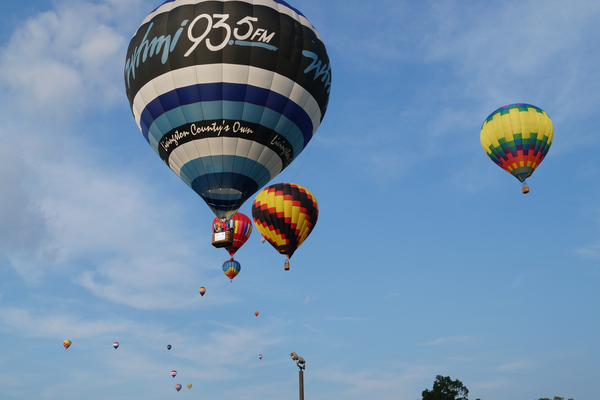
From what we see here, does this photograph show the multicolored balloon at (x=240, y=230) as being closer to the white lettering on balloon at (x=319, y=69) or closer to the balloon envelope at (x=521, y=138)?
the balloon envelope at (x=521, y=138)

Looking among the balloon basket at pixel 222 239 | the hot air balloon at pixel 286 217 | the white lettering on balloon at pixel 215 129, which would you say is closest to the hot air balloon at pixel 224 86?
the white lettering on balloon at pixel 215 129

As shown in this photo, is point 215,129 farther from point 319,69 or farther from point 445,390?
point 445,390

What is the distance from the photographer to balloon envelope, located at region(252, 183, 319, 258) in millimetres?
37750

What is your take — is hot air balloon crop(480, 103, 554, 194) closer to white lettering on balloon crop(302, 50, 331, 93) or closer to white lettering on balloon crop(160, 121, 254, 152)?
white lettering on balloon crop(302, 50, 331, 93)

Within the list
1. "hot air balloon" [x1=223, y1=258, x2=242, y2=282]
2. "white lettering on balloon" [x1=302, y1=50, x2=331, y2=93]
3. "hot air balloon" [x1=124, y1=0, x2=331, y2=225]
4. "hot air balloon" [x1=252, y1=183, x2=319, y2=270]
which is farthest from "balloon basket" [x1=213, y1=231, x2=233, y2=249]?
"hot air balloon" [x1=223, y1=258, x2=242, y2=282]

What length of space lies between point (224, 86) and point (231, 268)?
35162mm

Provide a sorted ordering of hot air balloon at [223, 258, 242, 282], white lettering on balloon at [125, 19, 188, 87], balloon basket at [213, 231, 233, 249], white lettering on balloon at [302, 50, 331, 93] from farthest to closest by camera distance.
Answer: hot air balloon at [223, 258, 242, 282]
white lettering on balloon at [302, 50, 331, 93]
balloon basket at [213, 231, 233, 249]
white lettering on balloon at [125, 19, 188, 87]

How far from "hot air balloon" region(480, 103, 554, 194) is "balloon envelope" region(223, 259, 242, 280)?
2656 centimetres

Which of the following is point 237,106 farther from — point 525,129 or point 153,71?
point 525,129

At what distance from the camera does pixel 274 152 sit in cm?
2086

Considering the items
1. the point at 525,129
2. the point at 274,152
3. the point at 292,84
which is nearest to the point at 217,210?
the point at 274,152

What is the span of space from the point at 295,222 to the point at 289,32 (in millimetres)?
19375

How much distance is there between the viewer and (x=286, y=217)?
3775 cm

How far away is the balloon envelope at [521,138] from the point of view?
36.1 meters
